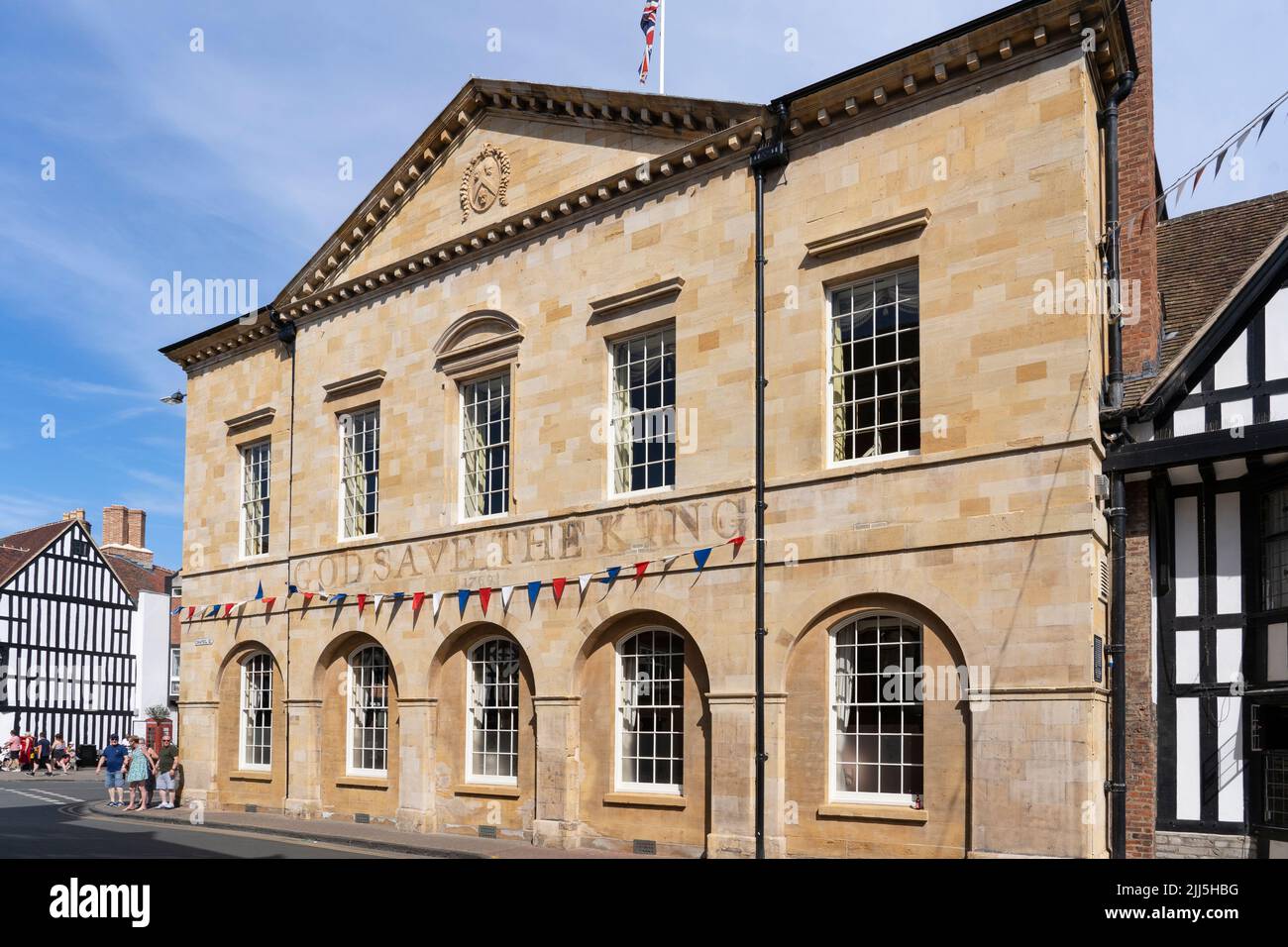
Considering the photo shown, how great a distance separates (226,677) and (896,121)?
16.9 m

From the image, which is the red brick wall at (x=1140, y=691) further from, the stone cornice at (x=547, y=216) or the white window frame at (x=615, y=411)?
the stone cornice at (x=547, y=216)

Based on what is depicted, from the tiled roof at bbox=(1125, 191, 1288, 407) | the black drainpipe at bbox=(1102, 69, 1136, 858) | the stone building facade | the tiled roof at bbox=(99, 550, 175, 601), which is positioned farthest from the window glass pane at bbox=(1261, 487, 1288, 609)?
the tiled roof at bbox=(99, 550, 175, 601)

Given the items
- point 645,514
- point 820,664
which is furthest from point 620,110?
point 820,664

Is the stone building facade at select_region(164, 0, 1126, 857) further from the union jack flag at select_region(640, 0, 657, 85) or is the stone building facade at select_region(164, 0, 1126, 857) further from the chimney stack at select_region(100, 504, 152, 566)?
the chimney stack at select_region(100, 504, 152, 566)

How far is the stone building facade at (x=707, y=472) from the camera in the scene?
530 inches

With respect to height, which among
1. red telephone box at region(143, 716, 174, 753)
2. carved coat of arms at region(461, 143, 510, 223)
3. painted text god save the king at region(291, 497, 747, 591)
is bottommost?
red telephone box at region(143, 716, 174, 753)

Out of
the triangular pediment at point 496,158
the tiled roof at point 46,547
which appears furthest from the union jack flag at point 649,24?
the tiled roof at point 46,547

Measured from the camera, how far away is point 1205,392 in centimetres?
1387

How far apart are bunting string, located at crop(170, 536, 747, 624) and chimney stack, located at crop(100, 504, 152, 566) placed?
43672mm

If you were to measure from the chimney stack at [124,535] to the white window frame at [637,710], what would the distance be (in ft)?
178

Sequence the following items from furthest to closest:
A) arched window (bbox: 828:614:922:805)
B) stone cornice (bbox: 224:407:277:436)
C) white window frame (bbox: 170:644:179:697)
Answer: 1. white window frame (bbox: 170:644:179:697)
2. stone cornice (bbox: 224:407:277:436)
3. arched window (bbox: 828:614:922:805)

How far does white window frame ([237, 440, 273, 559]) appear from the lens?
24.1m
